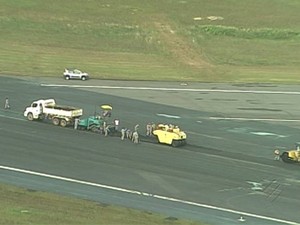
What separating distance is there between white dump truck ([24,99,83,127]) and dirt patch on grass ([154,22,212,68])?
3262 centimetres

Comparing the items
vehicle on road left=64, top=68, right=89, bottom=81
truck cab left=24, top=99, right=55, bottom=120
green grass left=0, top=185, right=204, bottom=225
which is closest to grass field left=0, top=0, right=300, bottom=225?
vehicle on road left=64, top=68, right=89, bottom=81

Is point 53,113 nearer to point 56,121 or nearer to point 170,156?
point 56,121

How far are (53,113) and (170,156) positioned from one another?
35.1ft

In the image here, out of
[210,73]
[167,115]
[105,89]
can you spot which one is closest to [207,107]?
[167,115]

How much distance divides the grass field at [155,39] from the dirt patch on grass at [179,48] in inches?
4.6

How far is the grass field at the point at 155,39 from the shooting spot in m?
75.6

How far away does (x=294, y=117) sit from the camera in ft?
189

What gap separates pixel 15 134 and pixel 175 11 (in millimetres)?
59703

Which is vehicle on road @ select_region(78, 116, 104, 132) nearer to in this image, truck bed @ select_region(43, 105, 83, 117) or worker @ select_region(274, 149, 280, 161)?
truck bed @ select_region(43, 105, 83, 117)

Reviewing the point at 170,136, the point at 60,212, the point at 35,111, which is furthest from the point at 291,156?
the point at 35,111

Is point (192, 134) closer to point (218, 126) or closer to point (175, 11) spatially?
point (218, 126)

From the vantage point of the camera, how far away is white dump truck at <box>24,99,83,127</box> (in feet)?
158

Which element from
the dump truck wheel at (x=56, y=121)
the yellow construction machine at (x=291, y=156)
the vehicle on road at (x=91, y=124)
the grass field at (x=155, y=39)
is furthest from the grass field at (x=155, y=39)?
the yellow construction machine at (x=291, y=156)

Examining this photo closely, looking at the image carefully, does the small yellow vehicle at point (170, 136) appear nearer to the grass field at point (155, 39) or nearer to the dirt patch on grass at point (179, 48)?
the grass field at point (155, 39)
